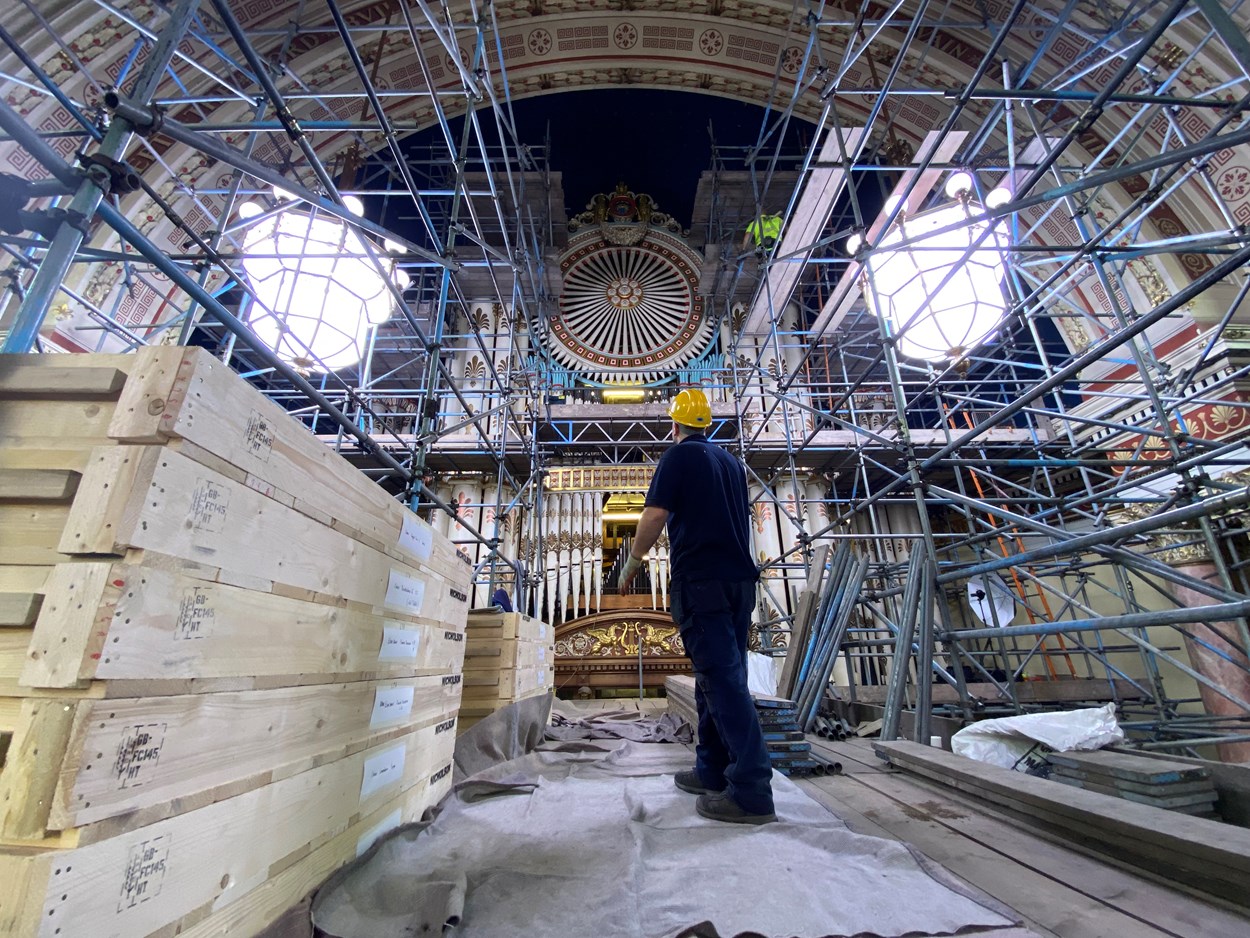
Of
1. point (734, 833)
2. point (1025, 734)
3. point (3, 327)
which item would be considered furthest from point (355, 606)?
point (3, 327)

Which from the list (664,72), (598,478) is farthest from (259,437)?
(664,72)

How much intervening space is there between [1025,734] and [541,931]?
123 inches

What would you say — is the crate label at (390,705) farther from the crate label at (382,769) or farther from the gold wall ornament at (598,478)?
the gold wall ornament at (598,478)

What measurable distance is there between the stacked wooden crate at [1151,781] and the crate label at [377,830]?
319cm

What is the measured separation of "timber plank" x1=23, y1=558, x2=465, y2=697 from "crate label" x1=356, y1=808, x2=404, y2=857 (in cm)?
63

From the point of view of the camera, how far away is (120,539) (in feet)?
2.99

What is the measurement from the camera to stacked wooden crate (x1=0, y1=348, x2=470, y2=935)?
0.83m

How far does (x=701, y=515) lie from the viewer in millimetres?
2420

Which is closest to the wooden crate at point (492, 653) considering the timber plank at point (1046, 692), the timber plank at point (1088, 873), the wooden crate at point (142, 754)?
the wooden crate at point (142, 754)

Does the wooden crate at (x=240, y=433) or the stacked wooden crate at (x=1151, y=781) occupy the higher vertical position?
the wooden crate at (x=240, y=433)

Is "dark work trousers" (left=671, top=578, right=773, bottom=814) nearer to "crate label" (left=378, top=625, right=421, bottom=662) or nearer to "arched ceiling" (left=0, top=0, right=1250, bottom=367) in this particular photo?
"crate label" (left=378, top=625, right=421, bottom=662)

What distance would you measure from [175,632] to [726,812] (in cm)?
200

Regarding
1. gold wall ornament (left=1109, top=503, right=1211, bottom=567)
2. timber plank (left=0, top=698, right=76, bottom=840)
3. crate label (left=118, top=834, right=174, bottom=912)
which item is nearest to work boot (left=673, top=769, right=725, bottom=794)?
crate label (left=118, top=834, right=174, bottom=912)

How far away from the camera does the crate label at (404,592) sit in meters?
1.99
